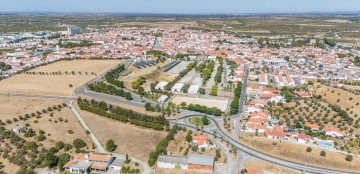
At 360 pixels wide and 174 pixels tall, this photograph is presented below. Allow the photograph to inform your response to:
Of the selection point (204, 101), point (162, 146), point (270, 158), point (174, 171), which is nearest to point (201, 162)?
point (174, 171)

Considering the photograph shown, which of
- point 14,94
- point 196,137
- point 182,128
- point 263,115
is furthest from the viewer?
point 14,94

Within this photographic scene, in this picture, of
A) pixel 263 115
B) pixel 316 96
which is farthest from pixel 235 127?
pixel 316 96

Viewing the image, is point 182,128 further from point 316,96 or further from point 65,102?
point 316,96

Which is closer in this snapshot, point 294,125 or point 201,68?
point 294,125

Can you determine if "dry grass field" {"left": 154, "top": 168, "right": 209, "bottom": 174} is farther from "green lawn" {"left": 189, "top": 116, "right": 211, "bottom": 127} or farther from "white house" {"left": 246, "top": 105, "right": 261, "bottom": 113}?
"white house" {"left": 246, "top": 105, "right": 261, "bottom": 113}

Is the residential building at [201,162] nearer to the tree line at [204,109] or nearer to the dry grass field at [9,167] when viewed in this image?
the tree line at [204,109]

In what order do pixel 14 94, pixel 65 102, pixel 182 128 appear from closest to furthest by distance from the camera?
pixel 182 128 → pixel 65 102 → pixel 14 94

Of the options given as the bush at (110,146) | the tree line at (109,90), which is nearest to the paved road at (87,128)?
the bush at (110,146)
